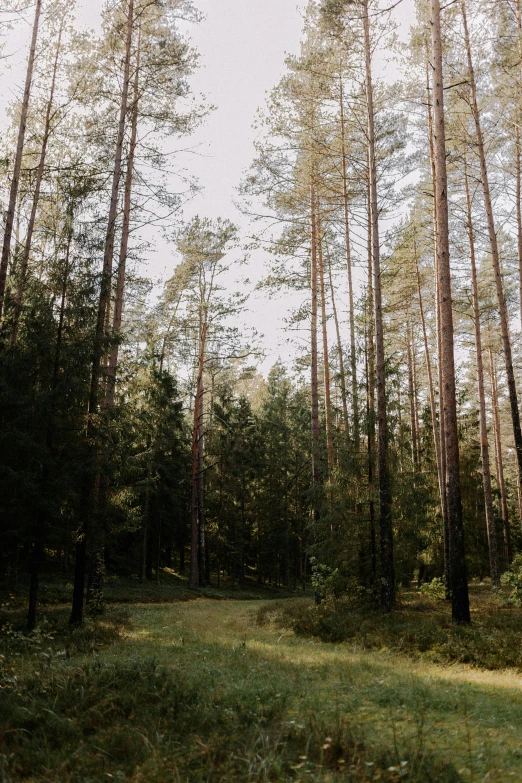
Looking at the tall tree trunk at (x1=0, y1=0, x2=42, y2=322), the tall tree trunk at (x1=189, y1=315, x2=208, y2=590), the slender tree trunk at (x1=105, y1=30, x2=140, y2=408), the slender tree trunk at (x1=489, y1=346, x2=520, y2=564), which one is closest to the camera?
the tall tree trunk at (x1=0, y1=0, x2=42, y2=322)

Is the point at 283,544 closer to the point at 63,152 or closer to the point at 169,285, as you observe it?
the point at 169,285

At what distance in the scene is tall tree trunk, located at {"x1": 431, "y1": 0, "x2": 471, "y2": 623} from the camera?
35.2 ft

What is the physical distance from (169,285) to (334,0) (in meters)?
16.1

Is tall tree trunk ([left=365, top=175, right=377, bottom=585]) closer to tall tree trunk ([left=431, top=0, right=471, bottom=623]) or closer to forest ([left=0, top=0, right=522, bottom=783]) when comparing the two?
forest ([left=0, top=0, right=522, bottom=783])

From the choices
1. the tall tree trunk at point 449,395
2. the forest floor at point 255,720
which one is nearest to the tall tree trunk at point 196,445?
the tall tree trunk at point 449,395

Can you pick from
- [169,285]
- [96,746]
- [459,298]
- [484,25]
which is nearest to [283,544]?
[169,285]

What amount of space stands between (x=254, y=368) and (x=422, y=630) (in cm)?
1816

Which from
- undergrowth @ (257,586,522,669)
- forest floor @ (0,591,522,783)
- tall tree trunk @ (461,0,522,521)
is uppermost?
tall tree trunk @ (461,0,522,521)

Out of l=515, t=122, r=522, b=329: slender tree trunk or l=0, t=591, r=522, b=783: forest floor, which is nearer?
l=0, t=591, r=522, b=783: forest floor

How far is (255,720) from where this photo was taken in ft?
15.4

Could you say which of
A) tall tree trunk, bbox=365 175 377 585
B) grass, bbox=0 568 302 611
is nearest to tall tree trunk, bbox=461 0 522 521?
tall tree trunk, bbox=365 175 377 585

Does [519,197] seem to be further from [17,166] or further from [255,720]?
[255,720]

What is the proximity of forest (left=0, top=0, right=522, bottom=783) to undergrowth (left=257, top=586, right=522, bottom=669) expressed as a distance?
0.24ft

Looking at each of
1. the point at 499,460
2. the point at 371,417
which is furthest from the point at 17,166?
the point at 499,460
